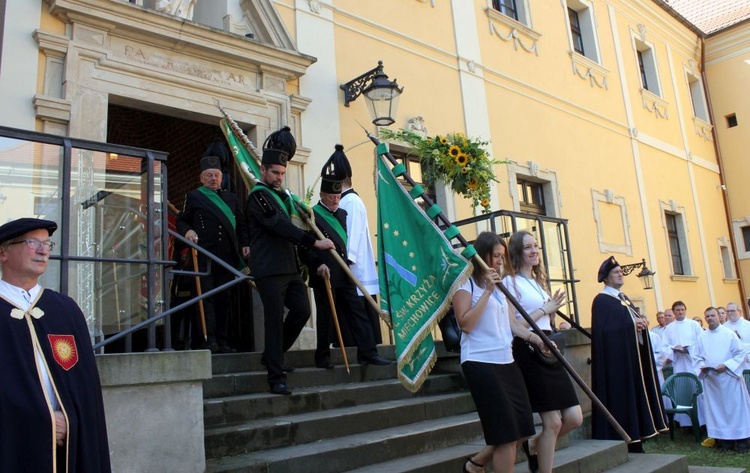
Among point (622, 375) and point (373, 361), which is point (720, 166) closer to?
point (622, 375)

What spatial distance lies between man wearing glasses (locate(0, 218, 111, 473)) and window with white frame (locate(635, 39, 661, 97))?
54.6 feet

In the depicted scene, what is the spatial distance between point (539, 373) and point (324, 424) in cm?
149

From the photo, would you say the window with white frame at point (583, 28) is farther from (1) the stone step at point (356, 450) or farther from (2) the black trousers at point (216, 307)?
(1) the stone step at point (356, 450)

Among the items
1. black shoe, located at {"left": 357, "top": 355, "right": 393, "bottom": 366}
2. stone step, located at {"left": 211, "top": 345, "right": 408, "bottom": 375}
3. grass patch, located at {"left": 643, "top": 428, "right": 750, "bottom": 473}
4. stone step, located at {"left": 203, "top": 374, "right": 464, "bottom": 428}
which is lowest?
grass patch, located at {"left": 643, "top": 428, "right": 750, "bottom": 473}

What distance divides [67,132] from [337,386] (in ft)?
11.8

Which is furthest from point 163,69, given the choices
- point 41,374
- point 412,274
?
point 41,374

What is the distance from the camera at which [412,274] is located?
4719mm

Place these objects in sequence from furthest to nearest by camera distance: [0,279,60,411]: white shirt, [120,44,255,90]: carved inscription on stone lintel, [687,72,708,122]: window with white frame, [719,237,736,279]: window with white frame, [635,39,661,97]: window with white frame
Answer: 1. [687,72,708,122]: window with white frame
2. [719,237,736,279]: window with white frame
3. [635,39,661,97]: window with white frame
4. [120,44,255,90]: carved inscription on stone lintel
5. [0,279,60,411]: white shirt

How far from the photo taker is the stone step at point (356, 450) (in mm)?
4102

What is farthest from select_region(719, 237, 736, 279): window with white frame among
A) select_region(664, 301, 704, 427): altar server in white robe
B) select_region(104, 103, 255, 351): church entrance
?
select_region(104, 103, 255, 351): church entrance

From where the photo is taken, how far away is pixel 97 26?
23.0ft

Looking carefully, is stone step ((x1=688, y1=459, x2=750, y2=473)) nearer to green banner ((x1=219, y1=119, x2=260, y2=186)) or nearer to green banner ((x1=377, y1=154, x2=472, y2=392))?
green banner ((x1=377, y1=154, x2=472, y2=392))

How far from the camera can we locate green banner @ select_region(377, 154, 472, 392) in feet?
14.7

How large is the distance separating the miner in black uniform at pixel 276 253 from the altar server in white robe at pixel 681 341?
6537mm
